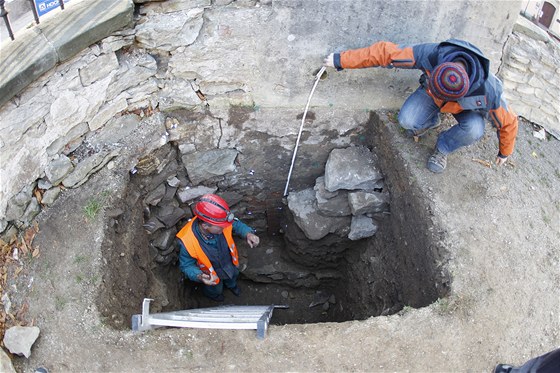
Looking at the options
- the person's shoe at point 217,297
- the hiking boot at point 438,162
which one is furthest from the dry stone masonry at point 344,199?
the person's shoe at point 217,297

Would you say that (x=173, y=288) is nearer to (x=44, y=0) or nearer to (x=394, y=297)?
(x=394, y=297)

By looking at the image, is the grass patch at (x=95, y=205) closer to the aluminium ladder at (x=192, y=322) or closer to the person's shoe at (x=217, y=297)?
the aluminium ladder at (x=192, y=322)

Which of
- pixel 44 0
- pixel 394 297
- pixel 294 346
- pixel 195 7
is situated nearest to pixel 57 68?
pixel 44 0

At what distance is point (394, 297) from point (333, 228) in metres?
0.92

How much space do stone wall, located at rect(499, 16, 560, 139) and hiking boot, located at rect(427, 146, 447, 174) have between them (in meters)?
1.05

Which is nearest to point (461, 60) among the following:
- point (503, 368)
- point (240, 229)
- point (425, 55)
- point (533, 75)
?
point (425, 55)

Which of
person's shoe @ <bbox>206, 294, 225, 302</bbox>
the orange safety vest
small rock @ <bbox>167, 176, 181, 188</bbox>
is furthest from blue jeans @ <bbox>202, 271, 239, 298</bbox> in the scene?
small rock @ <bbox>167, 176, 181, 188</bbox>

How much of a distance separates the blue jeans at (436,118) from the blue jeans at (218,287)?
2247 mm

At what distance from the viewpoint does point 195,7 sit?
390 cm

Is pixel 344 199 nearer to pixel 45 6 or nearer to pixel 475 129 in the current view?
pixel 475 129

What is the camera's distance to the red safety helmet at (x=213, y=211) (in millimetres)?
4152

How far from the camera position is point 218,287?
5.25 metres

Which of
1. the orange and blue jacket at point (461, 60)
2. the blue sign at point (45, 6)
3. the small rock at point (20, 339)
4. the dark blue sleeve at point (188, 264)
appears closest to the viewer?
the small rock at point (20, 339)

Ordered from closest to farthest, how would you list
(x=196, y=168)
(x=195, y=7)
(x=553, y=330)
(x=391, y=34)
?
(x=553, y=330) → (x=195, y=7) → (x=391, y=34) → (x=196, y=168)
